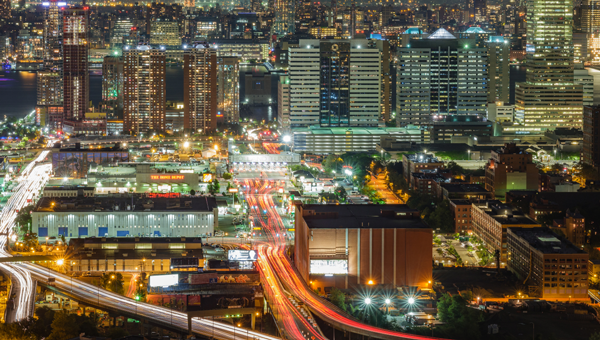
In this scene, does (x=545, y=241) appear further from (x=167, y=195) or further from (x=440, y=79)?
(x=440, y=79)

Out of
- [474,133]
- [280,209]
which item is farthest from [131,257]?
[474,133]

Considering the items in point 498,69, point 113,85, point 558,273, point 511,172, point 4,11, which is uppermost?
point 4,11

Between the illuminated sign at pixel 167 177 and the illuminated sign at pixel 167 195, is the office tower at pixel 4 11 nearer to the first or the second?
the illuminated sign at pixel 167 177

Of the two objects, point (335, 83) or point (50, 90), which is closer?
point (335, 83)

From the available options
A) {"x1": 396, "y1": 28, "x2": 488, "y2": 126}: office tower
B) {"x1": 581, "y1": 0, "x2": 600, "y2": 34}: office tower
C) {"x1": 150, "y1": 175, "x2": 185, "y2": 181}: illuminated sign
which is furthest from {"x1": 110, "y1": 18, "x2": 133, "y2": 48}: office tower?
{"x1": 150, "y1": 175, "x2": 185, "y2": 181}: illuminated sign

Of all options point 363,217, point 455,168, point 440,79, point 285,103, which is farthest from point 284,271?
point 285,103

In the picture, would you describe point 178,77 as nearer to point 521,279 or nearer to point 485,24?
point 485,24
